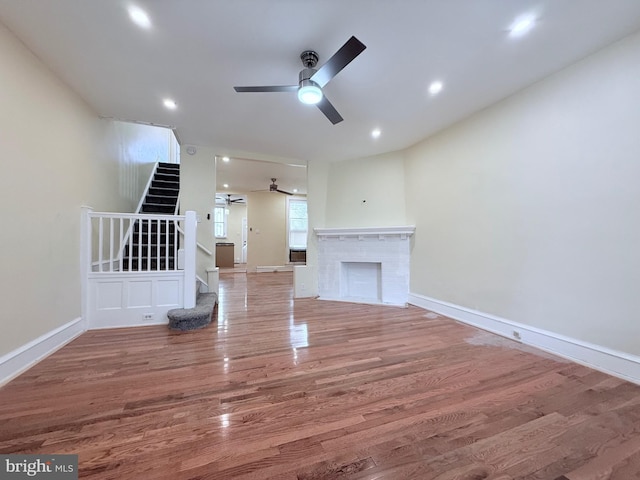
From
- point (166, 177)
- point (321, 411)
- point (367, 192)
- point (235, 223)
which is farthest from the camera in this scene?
point (235, 223)

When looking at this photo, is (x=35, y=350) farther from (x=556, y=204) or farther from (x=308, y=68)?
(x=556, y=204)

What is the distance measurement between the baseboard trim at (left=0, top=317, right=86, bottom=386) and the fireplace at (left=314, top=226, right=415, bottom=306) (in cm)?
359

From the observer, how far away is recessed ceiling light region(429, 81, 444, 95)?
8.71ft

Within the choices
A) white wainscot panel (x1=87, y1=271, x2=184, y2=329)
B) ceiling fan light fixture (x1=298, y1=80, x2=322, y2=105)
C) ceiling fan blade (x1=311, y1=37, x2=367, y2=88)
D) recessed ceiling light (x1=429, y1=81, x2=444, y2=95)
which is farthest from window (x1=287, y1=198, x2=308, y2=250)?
ceiling fan blade (x1=311, y1=37, x2=367, y2=88)

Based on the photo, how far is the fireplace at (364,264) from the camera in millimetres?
4590

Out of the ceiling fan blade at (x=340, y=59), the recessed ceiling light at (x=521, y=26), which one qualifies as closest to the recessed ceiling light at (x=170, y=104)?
the ceiling fan blade at (x=340, y=59)

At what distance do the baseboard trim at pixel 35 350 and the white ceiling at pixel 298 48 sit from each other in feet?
8.41

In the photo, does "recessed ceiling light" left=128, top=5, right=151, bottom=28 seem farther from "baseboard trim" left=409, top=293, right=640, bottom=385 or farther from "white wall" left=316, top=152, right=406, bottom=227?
"baseboard trim" left=409, top=293, right=640, bottom=385

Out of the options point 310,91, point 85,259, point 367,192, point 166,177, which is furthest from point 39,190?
point 367,192

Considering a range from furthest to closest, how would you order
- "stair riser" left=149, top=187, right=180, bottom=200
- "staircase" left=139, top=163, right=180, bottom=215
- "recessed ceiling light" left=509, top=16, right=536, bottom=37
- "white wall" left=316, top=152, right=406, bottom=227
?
"stair riser" left=149, top=187, right=180, bottom=200 < "staircase" left=139, top=163, right=180, bottom=215 < "white wall" left=316, top=152, right=406, bottom=227 < "recessed ceiling light" left=509, top=16, right=536, bottom=37

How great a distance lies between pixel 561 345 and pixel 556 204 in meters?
1.36

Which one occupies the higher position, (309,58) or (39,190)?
(309,58)

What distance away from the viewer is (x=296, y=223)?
29.7ft

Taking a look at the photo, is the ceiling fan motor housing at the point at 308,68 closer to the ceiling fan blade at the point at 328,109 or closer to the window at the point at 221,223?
the ceiling fan blade at the point at 328,109
